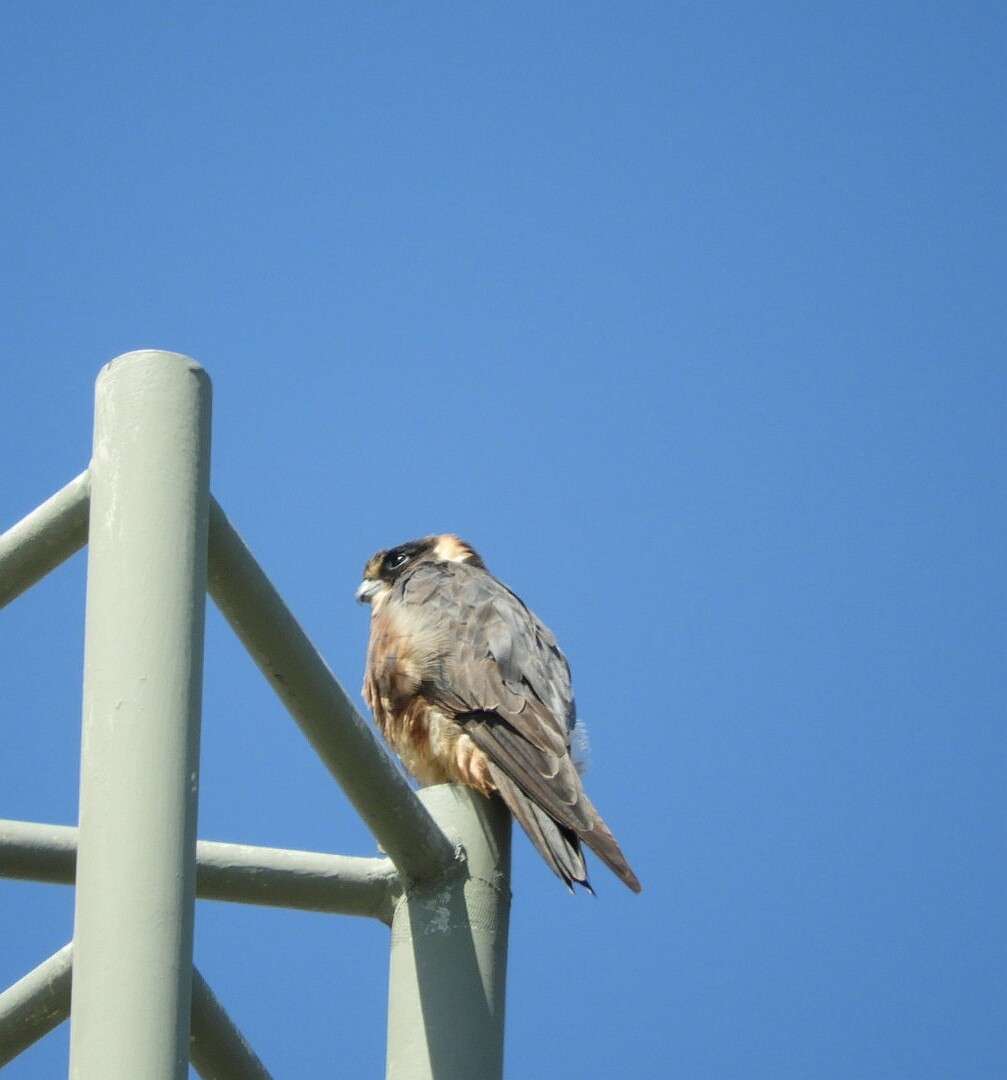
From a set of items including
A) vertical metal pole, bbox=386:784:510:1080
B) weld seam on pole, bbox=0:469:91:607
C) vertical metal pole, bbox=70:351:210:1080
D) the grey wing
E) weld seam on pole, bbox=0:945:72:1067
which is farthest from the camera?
the grey wing

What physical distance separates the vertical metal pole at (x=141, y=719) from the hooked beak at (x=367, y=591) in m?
4.02

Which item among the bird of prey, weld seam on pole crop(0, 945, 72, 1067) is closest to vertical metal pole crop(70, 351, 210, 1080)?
weld seam on pole crop(0, 945, 72, 1067)

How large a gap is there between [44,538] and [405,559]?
4204mm

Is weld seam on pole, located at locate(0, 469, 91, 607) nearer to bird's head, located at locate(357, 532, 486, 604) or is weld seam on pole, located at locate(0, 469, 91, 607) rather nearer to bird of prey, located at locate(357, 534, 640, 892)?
bird of prey, located at locate(357, 534, 640, 892)

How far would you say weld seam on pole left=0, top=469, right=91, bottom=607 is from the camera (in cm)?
198

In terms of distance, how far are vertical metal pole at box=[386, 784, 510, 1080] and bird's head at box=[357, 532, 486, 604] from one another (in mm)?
→ 3123

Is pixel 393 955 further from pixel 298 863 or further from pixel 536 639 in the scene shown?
pixel 536 639

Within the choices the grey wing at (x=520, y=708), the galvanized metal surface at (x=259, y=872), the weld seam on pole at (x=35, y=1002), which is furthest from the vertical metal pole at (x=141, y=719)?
the grey wing at (x=520, y=708)

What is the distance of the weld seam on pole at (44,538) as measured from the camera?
198 centimetres

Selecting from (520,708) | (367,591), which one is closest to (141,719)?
(520,708)

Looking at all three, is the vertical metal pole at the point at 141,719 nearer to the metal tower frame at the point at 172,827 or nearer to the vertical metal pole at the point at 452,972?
the metal tower frame at the point at 172,827

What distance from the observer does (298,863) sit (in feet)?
8.02

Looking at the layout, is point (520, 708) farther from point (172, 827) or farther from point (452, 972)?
point (172, 827)

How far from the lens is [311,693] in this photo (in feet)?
7.13
